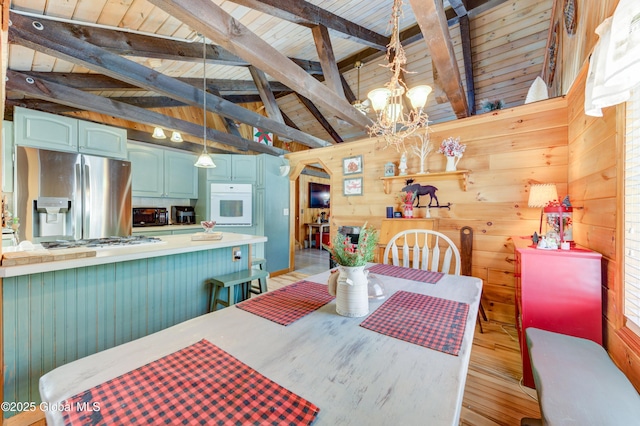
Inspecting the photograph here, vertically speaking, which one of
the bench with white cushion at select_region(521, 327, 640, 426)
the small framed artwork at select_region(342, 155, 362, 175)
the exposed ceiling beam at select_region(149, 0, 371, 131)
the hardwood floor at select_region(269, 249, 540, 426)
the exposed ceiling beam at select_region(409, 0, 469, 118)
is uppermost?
the exposed ceiling beam at select_region(409, 0, 469, 118)

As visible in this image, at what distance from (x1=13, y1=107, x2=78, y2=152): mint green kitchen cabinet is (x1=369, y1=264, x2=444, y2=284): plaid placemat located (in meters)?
3.75

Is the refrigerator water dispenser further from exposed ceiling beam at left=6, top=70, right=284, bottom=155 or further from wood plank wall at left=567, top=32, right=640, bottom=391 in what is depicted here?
wood plank wall at left=567, top=32, right=640, bottom=391

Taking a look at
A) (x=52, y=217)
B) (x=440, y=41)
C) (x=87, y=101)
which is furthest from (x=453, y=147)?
(x=52, y=217)

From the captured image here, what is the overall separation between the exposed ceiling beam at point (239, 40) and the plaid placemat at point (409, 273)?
1.79 meters

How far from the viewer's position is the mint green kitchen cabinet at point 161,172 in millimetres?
3682

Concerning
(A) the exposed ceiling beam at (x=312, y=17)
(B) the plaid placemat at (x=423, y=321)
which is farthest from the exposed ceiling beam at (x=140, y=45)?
(B) the plaid placemat at (x=423, y=321)

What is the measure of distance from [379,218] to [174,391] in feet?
10.2

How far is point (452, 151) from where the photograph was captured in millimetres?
2713

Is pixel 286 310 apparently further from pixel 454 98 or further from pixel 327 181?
pixel 327 181

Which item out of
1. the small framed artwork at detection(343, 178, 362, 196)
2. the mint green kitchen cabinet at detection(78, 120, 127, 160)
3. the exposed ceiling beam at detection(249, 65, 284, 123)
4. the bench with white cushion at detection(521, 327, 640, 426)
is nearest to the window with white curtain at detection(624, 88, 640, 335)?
the bench with white cushion at detection(521, 327, 640, 426)

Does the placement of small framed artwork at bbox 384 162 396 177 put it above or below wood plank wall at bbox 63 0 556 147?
below

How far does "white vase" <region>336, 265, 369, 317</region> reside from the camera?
40.6 inches

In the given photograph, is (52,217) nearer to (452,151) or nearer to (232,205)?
(232,205)

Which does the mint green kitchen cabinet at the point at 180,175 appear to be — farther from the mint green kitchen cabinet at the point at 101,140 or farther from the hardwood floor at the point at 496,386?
the hardwood floor at the point at 496,386
